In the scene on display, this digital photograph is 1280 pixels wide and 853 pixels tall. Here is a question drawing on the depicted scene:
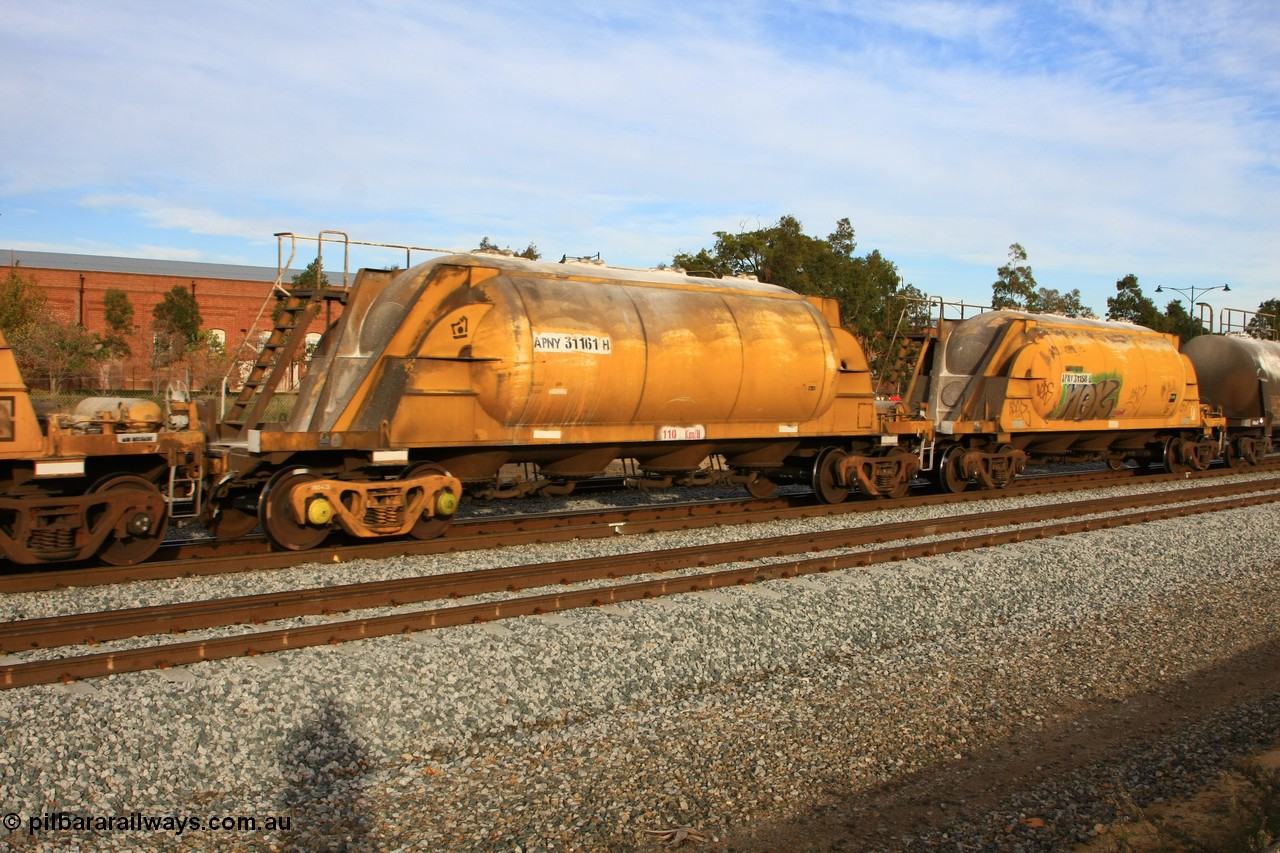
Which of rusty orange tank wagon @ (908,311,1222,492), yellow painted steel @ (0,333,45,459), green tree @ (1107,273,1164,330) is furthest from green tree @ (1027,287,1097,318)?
yellow painted steel @ (0,333,45,459)

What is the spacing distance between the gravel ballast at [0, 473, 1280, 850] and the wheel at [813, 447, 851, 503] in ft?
19.2

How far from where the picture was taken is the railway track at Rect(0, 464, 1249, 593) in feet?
31.2

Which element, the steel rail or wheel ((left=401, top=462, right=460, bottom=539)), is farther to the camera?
wheel ((left=401, top=462, right=460, bottom=539))

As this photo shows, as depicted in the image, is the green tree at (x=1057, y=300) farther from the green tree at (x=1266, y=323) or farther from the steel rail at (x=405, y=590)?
the steel rail at (x=405, y=590)

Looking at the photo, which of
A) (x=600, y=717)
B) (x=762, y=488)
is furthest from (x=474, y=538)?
(x=762, y=488)

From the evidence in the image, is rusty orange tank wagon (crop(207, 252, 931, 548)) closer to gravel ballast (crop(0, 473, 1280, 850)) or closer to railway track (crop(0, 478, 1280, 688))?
gravel ballast (crop(0, 473, 1280, 850))

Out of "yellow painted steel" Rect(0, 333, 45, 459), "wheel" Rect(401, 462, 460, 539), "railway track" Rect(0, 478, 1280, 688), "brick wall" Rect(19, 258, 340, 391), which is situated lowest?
"railway track" Rect(0, 478, 1280, 688)

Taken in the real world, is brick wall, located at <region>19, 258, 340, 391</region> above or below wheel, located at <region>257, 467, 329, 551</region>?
above

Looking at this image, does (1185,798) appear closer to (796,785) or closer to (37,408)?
(796,785)

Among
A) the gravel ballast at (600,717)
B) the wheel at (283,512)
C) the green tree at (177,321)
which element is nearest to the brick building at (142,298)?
the green tree at (177,321)

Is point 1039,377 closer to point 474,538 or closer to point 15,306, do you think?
point 474,538

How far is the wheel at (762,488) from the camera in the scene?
52.1 feet

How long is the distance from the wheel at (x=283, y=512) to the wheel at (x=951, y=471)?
37.7 feet

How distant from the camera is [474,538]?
11.6 metres
